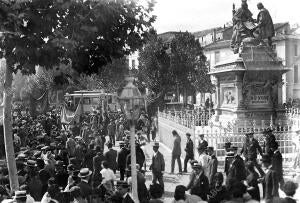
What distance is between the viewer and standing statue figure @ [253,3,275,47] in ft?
67.1

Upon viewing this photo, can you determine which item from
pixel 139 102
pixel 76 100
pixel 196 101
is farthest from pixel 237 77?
pixel 196 101

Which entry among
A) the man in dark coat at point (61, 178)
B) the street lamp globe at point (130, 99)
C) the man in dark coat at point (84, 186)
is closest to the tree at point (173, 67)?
the man in dark coat at point (61, 178)

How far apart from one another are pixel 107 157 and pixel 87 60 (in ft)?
16.1

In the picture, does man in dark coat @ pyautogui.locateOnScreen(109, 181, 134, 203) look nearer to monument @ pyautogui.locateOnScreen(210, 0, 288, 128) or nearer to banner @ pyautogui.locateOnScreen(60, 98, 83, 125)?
monument @ pyautogui.locateOnScreen(210, 0, 288, 128)

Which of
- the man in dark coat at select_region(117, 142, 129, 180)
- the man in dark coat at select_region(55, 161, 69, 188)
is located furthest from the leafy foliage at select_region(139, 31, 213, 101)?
the man in dark coat at select_region(55, 161, 69, 188)

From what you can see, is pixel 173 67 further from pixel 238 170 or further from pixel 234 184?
pixel 234 184

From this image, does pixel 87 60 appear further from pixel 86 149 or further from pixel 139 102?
pixel 86 149

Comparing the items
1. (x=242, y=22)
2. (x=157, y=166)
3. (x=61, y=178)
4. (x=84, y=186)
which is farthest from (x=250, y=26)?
(x=84, y=186)

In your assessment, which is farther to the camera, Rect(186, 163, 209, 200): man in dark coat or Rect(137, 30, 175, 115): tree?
Rect(137, 30, 175, 115): tree

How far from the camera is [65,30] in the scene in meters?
7.78

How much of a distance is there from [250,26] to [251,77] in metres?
2.54

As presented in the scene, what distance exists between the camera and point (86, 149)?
14.0 m

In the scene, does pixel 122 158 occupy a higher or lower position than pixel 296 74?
lower

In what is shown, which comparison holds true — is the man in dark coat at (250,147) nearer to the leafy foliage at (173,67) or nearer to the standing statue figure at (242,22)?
the standing statue figure at (242,22)
